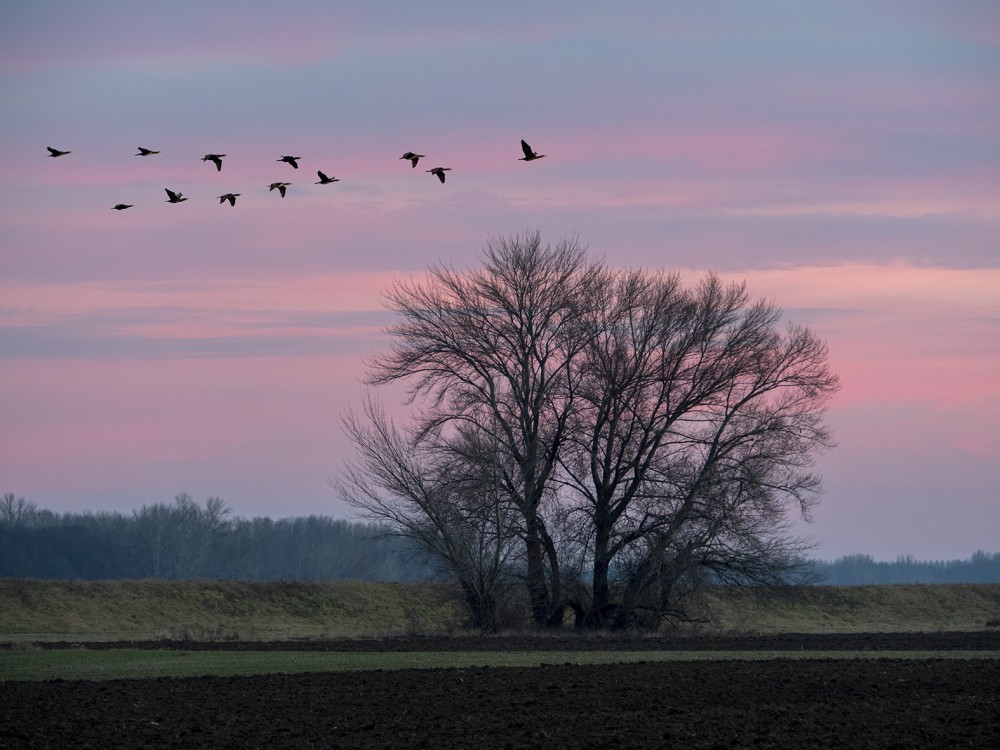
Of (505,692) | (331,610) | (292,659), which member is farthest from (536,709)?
(331,610)

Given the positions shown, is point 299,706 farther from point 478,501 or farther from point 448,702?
point 478,501

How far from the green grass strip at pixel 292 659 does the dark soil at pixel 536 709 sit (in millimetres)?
1887

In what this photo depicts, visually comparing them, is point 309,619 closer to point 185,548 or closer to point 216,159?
point 216,159

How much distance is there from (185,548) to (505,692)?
4061 inches

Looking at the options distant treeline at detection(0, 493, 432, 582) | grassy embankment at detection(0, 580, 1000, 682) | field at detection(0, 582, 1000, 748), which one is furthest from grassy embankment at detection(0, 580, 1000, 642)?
distant treeline at detection(0, 493, 432, 582)

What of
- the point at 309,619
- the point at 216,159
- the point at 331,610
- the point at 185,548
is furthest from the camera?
the point at 185,548

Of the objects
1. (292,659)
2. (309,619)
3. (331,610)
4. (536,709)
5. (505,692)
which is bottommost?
(536,709)

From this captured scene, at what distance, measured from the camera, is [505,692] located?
22188mm

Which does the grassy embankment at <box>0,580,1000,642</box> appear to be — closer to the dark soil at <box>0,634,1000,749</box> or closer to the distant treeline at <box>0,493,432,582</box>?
the dark soil at <box>0,634,1000,749</box>

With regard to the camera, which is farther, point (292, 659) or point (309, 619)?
point (309, 619)

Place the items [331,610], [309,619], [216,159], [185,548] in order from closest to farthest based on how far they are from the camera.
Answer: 1. [216,159]
2. [309,619]
3. [331,610]
4. [185,548]

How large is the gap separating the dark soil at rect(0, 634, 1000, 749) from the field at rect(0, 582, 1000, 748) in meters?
0.05

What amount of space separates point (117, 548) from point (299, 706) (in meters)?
95.9

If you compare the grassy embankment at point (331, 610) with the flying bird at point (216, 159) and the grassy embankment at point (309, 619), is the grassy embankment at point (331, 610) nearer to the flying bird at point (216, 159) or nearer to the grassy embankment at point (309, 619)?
the grassy embankment at point (309, 619)
